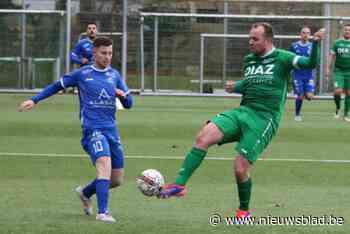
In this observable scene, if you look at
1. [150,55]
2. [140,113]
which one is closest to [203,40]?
[150,55]

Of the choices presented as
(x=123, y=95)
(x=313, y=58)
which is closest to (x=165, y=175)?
(x=123, y=95)

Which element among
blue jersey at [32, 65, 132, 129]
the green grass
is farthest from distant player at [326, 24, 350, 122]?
blue jersey at [32, 65, 132, 129]

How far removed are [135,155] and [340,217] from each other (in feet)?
20.4

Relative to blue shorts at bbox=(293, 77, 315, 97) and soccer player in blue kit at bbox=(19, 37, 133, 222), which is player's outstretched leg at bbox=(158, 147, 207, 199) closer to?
soccer player in blue kit at bbox=(19, 37, 133, 222)

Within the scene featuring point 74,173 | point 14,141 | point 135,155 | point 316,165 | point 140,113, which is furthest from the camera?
point 140,113

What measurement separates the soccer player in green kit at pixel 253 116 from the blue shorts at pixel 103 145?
0.77 metres

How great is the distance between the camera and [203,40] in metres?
34.1

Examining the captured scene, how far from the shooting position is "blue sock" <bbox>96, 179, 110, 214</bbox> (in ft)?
32.0

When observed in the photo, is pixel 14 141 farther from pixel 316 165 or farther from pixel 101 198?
pixel 101 198

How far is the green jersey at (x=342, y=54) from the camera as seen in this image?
23.8m

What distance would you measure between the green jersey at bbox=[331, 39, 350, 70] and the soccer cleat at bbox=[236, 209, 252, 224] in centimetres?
1439

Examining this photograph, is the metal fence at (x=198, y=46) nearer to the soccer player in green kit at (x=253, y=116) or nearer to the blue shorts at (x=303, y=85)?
the blue shorts at (x=303, y=85)

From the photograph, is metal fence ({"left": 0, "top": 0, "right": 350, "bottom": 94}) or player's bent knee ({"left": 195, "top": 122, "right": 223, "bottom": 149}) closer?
player's bent knee ({"left": 195, "top": 122, "right": 223, "bottom": 149})

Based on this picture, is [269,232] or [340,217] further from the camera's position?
[340,217]
